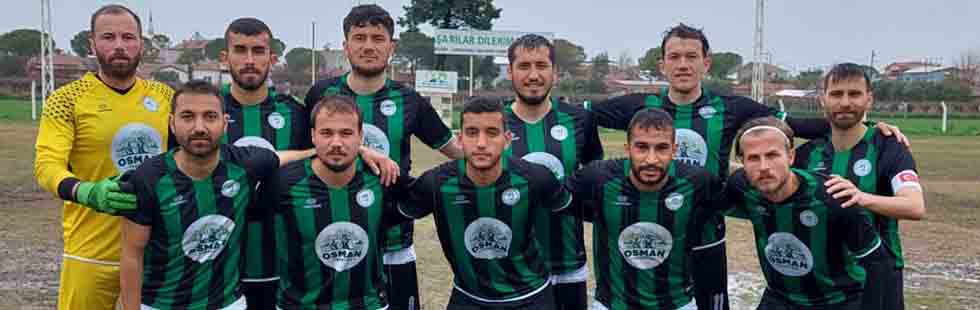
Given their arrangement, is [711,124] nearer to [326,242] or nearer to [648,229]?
[648,229]

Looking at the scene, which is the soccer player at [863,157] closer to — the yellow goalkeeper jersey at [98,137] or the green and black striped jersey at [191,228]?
the green and black striped jersey at [191,228]

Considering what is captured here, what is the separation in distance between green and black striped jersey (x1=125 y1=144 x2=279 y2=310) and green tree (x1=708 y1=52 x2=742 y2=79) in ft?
209

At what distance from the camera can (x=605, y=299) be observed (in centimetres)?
445

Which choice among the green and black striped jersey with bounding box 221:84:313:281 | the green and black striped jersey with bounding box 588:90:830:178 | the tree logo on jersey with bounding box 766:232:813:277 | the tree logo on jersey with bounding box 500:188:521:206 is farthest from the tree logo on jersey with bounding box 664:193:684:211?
the green and black striped jersey with bounding box 221:84:313:281

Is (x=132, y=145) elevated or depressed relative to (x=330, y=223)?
elevated

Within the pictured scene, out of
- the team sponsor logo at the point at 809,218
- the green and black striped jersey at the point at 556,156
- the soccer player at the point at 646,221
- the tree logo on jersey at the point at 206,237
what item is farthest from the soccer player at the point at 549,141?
Answer: the tree logo on jersey at the point at 206,237

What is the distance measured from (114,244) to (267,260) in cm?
79

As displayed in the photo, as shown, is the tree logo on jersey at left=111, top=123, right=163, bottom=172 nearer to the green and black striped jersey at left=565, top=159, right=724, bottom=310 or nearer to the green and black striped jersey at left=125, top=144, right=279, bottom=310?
the green and black striped jersey at left=125, top=144, right=279, bottom=310

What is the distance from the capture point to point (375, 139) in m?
4.83

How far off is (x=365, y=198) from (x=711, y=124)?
2.14 m

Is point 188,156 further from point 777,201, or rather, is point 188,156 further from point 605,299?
point 777,201

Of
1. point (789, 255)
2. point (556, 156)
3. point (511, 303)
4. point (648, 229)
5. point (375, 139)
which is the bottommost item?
point (511, 303)

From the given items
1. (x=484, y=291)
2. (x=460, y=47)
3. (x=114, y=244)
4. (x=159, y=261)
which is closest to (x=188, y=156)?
(x=159, y=261)

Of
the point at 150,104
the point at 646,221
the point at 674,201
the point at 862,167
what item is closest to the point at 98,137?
the point at 150,104
